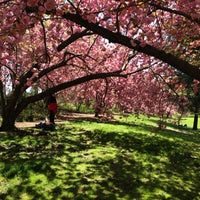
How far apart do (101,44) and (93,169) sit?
18418 mm

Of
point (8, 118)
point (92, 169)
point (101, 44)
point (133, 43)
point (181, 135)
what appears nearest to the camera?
point (133, 43)

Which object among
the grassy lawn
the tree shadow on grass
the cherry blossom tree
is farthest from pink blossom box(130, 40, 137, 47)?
the tree shadow on grass

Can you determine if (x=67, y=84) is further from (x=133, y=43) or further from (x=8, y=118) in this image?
(x=133, y=43)

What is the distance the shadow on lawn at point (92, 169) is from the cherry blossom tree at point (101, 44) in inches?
87.0

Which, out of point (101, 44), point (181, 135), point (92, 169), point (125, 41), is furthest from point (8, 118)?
point (181, 135)

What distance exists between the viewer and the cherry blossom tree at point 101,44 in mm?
7078

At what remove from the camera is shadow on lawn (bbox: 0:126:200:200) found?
26.2 ft

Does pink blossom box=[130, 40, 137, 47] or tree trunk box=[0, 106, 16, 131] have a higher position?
pink blossom box=[130, 40, 137, 47]

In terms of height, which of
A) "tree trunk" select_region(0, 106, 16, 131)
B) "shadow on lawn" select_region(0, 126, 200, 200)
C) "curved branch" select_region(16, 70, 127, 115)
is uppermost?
"curved branch" select_region(16, 70, 127, 115)

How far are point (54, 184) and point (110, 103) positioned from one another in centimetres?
1875

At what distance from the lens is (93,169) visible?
9.91 m

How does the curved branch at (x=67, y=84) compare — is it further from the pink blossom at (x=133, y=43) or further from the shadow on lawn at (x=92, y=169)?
the pink blossom at (x=133, y=43)

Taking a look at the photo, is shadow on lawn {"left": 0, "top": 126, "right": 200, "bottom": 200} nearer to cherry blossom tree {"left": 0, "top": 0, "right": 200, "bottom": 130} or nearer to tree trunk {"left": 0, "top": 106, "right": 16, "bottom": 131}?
tree trunk {"left": 0, "top": 106, "right": 16, "bottom": 131}

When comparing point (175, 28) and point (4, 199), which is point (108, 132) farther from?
point (4, 199)
